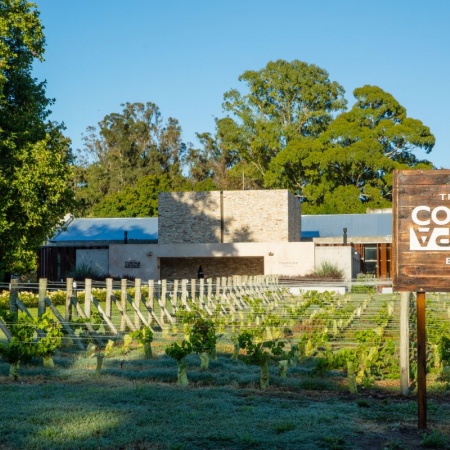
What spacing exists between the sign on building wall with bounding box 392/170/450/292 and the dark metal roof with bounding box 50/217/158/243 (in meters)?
41.9

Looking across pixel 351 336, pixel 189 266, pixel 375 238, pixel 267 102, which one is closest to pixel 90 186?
pixel 267 102

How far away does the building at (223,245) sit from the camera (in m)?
42.4

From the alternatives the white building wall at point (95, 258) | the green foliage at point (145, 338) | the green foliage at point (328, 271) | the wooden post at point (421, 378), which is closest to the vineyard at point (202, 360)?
the green foliage at point (145, 338)

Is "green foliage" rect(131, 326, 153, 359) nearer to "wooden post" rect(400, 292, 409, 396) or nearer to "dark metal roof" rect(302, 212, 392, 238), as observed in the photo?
"wooden post" rect(400, 292, 409, 396)

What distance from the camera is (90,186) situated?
73.5 metres

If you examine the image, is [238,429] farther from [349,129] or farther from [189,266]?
[349,129]

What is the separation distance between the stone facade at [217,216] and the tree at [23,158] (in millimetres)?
15509

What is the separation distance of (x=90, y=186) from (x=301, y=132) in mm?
18892

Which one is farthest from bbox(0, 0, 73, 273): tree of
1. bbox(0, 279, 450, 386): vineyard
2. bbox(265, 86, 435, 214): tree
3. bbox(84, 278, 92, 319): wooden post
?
bbox(265, 86, 435, 214): tree

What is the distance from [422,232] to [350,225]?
43686 millimetres

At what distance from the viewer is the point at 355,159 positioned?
59.9 m

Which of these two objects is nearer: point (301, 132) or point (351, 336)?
point (351, 336)

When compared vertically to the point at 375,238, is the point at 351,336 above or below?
below

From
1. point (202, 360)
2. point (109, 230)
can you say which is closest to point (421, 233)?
point (202, 360)
